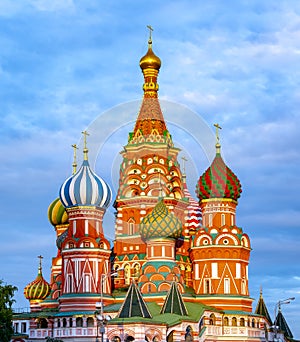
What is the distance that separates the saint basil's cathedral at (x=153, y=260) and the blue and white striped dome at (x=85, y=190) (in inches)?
2.6

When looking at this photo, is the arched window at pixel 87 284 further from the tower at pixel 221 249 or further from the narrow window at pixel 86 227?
the tower at pixel 221 249

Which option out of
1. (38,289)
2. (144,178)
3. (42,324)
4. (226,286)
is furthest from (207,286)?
(38,289)

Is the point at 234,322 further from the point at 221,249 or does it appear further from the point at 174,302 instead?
the point at 174,302

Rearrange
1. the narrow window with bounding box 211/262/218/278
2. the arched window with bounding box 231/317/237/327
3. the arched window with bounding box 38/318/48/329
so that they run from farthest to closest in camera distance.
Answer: the arched window with bounding box 38/318/48/329 < the narrow window with bounding box 211/262/218/278 < the arched window with bounding box 231/317/237/327

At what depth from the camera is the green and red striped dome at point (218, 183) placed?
57.5 metres

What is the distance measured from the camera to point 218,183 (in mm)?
57625

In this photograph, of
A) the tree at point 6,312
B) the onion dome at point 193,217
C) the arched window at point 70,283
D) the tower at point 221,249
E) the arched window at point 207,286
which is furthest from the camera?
the onion dome at point 193,217

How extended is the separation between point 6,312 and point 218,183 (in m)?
19.5

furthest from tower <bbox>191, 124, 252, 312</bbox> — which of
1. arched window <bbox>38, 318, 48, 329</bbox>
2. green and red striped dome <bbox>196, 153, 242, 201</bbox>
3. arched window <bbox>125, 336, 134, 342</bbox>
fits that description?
arched window <bbox>38, 318, 48, 329</bbox>

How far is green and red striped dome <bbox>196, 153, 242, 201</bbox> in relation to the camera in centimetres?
5747

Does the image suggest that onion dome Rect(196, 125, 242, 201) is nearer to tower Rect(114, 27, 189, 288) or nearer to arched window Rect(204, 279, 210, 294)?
tower Rect(114, 27, 189, 288)

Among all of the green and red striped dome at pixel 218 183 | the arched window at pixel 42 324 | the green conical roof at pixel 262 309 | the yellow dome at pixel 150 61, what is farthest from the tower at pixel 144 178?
the green conical roof at pixel 262 309

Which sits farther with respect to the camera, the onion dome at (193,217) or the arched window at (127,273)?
the onion dome at (193,217)

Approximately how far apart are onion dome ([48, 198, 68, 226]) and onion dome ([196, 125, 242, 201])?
1228cm
